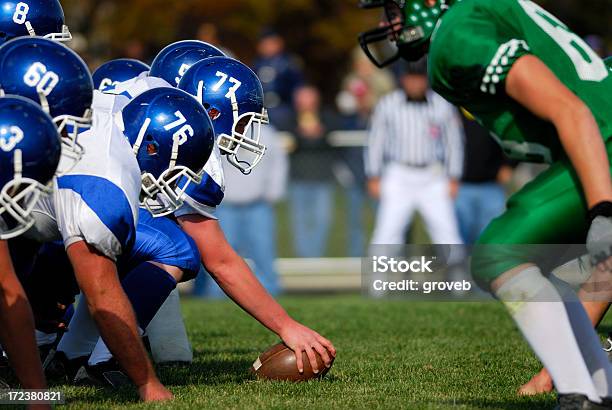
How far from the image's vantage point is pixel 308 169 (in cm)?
1256

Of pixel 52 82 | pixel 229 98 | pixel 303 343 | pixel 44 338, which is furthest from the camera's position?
pixel 44 338

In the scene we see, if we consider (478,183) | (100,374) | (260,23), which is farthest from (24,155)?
(260,23)

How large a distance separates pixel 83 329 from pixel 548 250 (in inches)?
91.3

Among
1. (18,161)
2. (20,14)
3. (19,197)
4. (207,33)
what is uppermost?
(18,161)

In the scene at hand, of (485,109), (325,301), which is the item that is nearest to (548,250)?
(485,109)

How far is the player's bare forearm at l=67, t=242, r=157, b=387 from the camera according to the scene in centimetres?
424

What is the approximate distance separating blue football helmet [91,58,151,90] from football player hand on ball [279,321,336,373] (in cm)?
155

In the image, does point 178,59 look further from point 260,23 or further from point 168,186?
point 260,23

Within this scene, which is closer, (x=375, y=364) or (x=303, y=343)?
(x=303, y=343)

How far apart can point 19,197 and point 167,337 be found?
2094mm

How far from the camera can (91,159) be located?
14.0 ft

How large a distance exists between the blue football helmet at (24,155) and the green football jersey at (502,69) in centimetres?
129

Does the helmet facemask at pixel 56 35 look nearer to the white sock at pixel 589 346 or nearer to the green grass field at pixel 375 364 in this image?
the green grass field at pixel 375 364

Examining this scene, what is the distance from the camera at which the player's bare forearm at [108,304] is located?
424 cm
